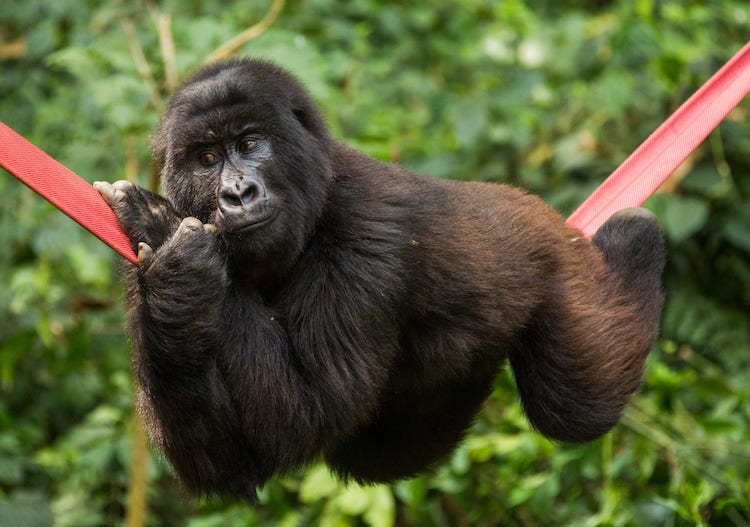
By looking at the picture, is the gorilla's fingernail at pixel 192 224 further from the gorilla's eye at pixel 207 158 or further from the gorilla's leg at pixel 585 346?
the gorilla's leg at pixel 585 346

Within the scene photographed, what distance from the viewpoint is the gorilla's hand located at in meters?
2.96

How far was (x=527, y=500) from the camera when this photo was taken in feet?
17.2

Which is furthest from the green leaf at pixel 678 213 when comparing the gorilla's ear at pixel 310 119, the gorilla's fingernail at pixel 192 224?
the gorilla's fingernail at pixel 192 224

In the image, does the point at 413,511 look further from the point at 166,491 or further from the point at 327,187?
the point at 327,187

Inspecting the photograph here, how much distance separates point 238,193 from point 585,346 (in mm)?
1485

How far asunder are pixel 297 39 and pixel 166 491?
3.11 meters

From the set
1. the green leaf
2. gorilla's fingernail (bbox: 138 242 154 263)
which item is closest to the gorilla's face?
gorilla's fingernail (bbox: 138 242 154 263)

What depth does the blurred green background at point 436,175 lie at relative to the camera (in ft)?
16.6

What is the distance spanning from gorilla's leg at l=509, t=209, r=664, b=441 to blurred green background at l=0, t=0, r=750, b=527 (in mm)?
763

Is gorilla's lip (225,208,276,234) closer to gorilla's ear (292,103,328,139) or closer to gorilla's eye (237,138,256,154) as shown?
gorilla's eye (237,138,256,154)

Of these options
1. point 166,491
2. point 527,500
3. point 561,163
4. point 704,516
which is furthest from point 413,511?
point 561,163

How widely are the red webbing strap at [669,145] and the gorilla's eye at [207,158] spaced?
1563 millimetres

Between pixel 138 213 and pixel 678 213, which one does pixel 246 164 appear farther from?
pixel 678 213

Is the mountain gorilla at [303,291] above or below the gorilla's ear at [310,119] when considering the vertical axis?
below
